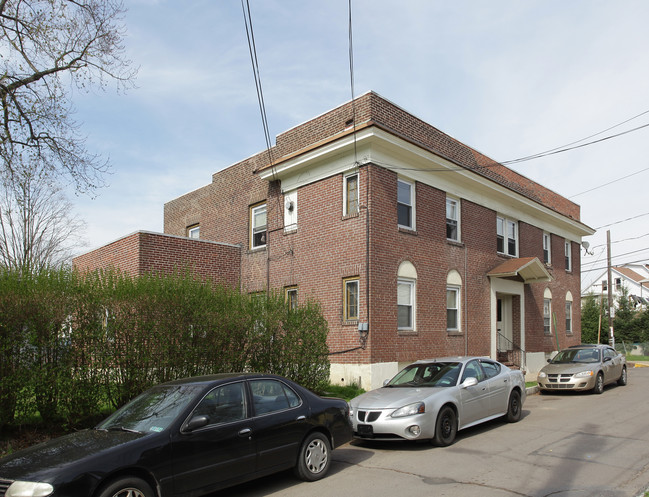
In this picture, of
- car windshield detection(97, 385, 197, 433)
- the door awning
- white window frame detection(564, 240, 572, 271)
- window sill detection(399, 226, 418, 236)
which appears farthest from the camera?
white window frame detection(564, 240, 572, 271)

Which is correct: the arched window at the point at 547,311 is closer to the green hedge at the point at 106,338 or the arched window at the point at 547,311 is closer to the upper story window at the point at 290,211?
the upper story window at the point at 290,211

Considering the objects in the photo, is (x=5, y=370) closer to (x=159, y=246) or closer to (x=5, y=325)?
(x=5, y=325)

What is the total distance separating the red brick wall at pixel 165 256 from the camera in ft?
53.0

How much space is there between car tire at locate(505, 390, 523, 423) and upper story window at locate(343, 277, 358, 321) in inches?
194

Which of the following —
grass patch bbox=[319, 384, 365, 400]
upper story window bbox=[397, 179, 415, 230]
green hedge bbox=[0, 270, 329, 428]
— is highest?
upper story window bbox=[397, 179, 415, 230]

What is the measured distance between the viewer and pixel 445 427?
9.17 metres

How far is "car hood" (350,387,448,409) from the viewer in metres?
9.03

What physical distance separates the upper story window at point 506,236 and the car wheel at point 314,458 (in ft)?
49.6

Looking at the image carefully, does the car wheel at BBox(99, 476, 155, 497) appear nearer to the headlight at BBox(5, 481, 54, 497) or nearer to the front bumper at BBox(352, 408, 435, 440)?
the headlight at BBox(5, 481, 54, 497)

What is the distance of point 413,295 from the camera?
53.4 feet

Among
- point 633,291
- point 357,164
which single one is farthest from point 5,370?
point 633,291

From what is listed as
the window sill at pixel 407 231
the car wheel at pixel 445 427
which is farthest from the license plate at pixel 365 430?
the window sill at pixel 407 231

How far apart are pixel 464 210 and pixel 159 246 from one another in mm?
9964

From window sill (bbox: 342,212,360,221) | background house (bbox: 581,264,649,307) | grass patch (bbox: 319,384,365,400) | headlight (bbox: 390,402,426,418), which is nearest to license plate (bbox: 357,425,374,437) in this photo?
headlight (bbox: 390,402,426,418)
